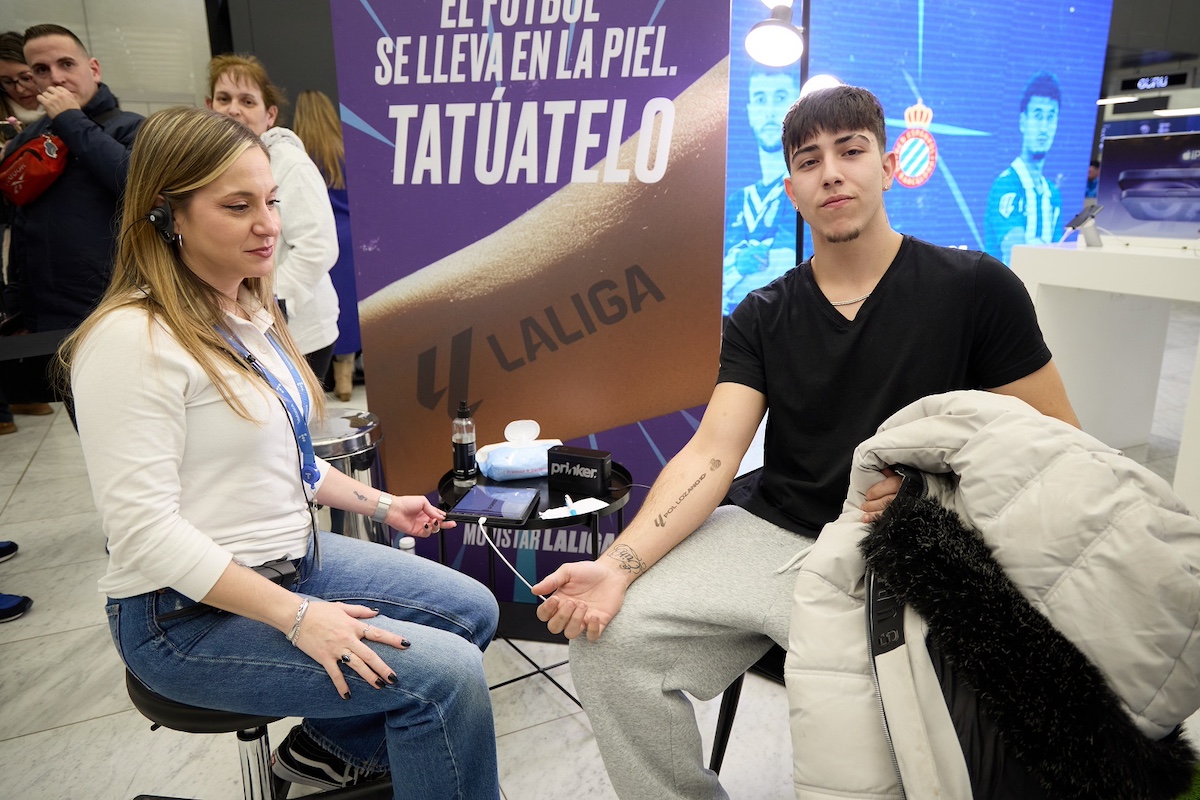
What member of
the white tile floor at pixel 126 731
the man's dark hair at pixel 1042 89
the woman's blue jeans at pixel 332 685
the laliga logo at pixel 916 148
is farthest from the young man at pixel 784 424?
the man's dark hair at pixel 1042 89

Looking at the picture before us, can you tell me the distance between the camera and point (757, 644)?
4.47 ft

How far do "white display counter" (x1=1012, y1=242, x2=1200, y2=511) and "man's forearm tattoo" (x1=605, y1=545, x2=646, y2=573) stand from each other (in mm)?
2383

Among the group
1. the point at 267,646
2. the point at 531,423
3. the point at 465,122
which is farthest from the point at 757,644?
the point at 465,122

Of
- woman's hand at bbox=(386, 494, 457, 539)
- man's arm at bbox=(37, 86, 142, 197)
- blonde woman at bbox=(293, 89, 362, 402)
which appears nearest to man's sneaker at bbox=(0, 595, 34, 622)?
man's arm at bbox=(37, 86, 142, 197)

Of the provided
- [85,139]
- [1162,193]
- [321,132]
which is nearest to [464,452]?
[85,139]

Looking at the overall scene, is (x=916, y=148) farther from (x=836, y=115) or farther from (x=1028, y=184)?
(x=836, y=115)

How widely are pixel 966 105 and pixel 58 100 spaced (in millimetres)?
5036

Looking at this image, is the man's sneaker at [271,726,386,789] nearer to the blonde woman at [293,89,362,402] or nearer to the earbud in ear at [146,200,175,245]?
the earbud in ear at [146,200,175,245]

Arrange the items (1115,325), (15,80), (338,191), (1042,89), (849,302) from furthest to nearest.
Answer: (1042,89) → (338,191) → (1115,325) → (15,80) → (849,302)

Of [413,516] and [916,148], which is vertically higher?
[916,148]

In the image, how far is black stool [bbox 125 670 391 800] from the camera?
1.17m

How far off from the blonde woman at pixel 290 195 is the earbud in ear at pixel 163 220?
1.36m

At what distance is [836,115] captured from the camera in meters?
1.51

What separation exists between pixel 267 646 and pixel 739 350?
100 cm
